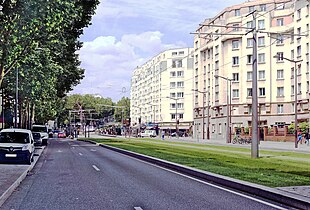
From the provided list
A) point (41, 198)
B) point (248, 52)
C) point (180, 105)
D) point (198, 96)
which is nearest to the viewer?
point (41, 198)

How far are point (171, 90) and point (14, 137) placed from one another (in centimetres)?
11092

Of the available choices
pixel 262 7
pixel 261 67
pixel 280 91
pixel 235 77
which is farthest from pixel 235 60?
pixel 262 7

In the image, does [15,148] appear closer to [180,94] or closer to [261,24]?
[261,24]

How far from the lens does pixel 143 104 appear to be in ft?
539

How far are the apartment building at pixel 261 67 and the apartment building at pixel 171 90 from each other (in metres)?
34.6

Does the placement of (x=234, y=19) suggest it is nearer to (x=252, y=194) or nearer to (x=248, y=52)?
(x=248, y=52)

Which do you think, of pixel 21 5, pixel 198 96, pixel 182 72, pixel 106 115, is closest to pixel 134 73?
pixel 106 115

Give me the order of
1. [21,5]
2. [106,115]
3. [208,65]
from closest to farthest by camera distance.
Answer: [21,5], [208,65], [106,115]

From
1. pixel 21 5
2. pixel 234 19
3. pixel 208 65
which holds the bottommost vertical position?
pixel 21 5

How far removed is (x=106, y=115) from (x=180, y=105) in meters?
44.8

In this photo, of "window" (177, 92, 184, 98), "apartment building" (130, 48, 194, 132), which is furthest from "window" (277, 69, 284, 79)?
"window" (177, 92, 184, 98)

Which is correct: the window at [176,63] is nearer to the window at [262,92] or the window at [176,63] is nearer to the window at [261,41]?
the window at [261,41]

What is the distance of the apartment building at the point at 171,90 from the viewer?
12875 cm

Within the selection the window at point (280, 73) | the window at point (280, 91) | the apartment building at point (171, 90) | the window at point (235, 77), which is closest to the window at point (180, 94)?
the apartment building at point (171, 90)
